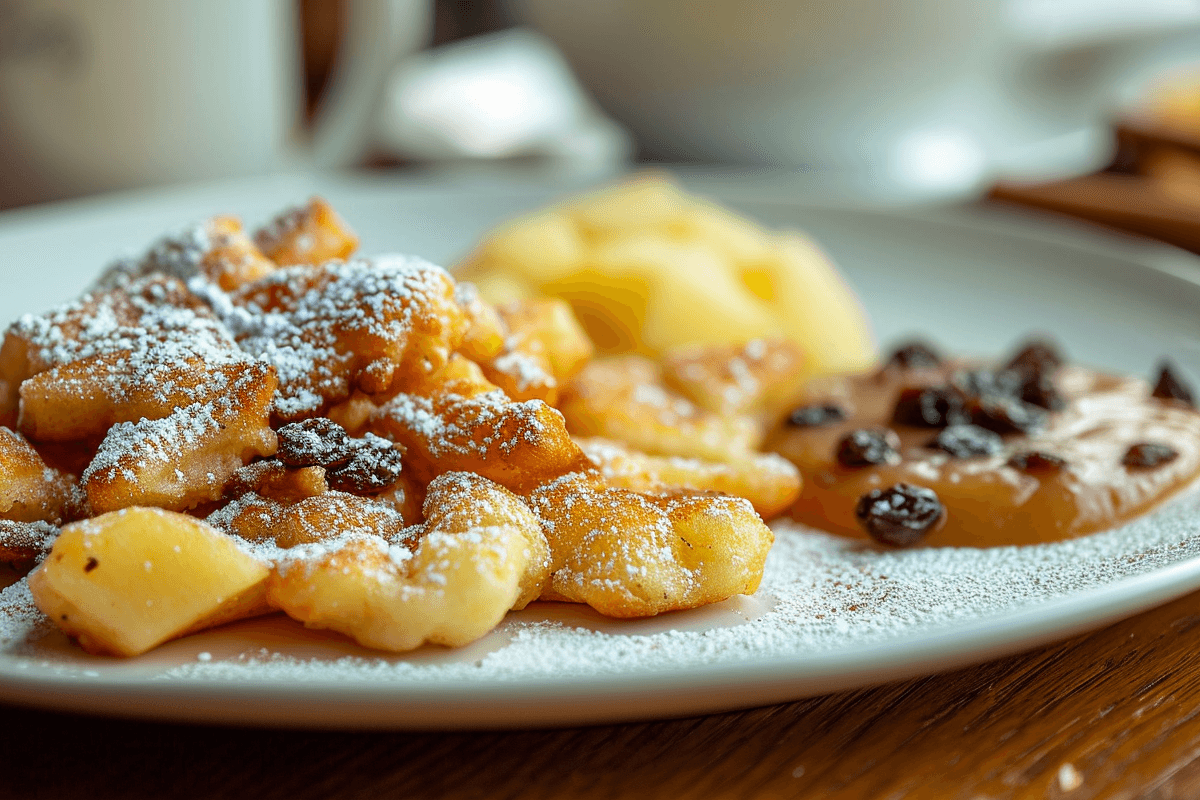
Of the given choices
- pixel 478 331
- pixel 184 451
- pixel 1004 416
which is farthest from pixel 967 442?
pixel 184 451

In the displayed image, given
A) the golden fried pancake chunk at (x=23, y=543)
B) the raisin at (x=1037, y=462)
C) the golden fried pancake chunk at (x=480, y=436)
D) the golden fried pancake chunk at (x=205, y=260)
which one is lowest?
the raisin at (x=1037, y=462)

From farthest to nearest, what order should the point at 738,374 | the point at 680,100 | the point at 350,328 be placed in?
the point at 680,100
the point at 738,374
the point at 350,328

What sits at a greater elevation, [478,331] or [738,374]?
[478,331]

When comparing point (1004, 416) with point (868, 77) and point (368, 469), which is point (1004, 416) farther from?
point (868, 77)

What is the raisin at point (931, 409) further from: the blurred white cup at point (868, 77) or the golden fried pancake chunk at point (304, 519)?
the blurred white cup at point (868, 77)

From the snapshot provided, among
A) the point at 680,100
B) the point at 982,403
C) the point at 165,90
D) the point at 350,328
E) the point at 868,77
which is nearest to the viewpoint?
the point at 350,328

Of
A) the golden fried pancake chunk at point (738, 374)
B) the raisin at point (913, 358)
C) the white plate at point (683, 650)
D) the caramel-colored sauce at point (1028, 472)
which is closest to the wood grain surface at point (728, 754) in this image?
the white plate at point (683, 650)
